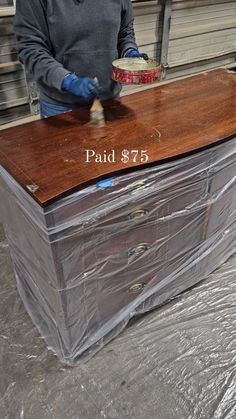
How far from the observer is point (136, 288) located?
1.10 meters

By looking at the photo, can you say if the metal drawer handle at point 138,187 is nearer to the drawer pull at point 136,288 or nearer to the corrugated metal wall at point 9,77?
the drawer pull at point 136,288

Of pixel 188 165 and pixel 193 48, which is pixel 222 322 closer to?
pixel 188 165

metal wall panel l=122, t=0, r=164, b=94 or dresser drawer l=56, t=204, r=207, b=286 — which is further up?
metal wall panel l=122, t=0, r=164, b=94

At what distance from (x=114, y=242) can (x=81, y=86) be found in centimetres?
45

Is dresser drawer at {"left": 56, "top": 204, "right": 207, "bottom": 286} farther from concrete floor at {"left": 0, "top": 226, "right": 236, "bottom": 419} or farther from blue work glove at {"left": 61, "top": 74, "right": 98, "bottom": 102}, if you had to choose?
blue work glove at {"left": 61, "top": 74, "right": 98, "bottom": 102}

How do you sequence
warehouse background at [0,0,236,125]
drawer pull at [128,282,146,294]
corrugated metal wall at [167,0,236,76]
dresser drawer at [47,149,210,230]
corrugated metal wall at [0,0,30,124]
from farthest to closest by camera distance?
corrugated metal wall at [167,0,236,76], warehouse background at [0,0,236,125], corrugated metal wall at [0,0,30,124], drawer pull at [128,282,146,294], dresser drawer at [47,149,210,230]

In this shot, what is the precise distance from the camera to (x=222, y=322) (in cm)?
122

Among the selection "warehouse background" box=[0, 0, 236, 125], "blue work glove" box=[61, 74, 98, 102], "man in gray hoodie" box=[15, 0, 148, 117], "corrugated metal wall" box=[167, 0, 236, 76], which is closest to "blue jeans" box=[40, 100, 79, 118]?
"man in gray hoodie" box=[15, 0, 148, 117]

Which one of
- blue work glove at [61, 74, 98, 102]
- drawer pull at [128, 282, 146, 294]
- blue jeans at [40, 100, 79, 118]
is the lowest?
drawer pull at [128, 282, 146, 294]

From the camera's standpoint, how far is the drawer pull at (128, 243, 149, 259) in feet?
3.24

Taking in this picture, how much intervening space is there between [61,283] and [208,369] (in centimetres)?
59

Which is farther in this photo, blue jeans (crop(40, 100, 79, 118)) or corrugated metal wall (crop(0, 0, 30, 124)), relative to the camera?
corrugated metal wall (crop(0, 0, 30, 124))

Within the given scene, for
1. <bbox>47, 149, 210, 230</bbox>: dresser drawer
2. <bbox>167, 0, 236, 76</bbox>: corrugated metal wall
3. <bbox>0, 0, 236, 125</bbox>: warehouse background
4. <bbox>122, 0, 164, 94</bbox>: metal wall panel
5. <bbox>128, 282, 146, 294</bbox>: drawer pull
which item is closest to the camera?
<bbox>47, 149, 210, 230</bbox>: dresser drawer

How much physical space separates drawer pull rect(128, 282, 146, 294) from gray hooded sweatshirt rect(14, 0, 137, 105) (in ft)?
2.08
